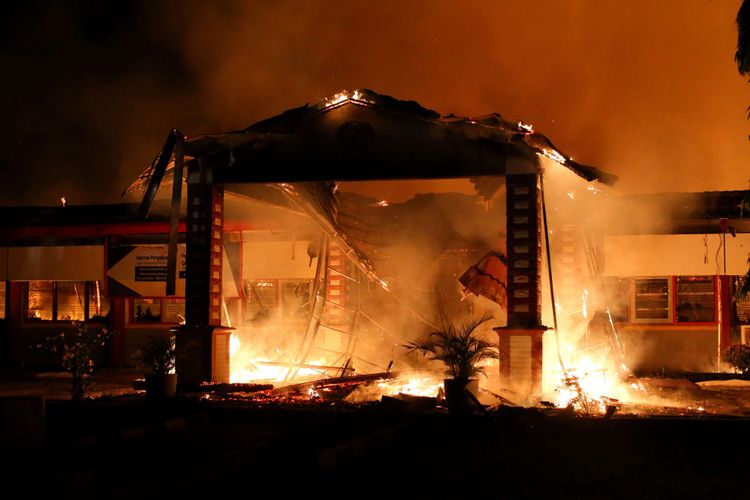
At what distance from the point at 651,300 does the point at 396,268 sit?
19.9 feet

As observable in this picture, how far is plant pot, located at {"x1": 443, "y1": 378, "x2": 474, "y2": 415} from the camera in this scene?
33.8ft

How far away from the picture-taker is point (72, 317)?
20516mm

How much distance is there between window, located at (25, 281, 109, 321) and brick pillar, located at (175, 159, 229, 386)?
25.0ft

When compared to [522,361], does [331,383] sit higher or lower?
lower

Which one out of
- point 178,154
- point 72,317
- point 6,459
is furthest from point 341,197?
point 6,459

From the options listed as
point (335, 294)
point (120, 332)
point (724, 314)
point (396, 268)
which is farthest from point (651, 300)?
point (120, 332)

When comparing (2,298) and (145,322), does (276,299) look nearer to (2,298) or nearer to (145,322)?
(145,322)

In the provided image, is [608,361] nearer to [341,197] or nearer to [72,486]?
[341,197]

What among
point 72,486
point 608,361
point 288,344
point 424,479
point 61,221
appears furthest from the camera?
point 61,221

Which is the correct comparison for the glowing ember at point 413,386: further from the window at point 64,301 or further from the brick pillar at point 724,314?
the window at point 64,301

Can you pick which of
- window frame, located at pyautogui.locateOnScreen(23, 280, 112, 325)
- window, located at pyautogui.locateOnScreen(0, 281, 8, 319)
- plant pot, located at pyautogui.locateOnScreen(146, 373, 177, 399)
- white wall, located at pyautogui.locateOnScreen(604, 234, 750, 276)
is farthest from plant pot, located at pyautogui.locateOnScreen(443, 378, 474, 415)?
window, located at pyautogui.locateOnScreen(0, 281, 8, 319)

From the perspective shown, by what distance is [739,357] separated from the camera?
15344mm

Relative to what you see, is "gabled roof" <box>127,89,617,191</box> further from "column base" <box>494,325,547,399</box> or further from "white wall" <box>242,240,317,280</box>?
"white wall" <box>242,240,317,280</box>

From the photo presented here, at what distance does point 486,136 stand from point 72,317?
13.5m
